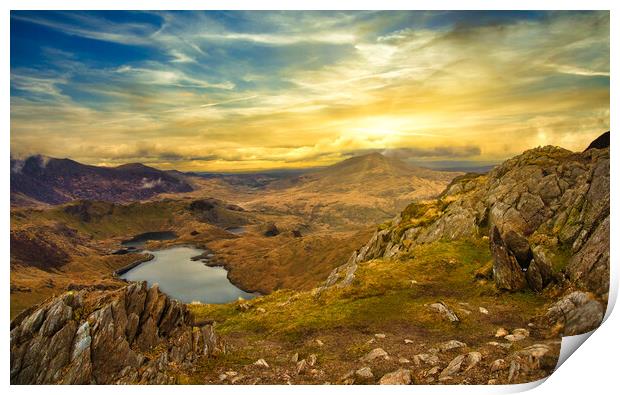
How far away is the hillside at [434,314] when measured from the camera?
49.6 ft

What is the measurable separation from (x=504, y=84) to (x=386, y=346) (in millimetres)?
17791

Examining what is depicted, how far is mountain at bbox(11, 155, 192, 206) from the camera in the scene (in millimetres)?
22984

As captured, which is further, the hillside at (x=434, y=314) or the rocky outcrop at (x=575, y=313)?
the rocky outcrop at (x=575, y=313)

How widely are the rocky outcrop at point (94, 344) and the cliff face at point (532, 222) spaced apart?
460 inches

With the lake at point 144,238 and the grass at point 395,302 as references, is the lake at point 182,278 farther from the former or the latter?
the grass at point 395,302

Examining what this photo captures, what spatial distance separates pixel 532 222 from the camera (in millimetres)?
23438

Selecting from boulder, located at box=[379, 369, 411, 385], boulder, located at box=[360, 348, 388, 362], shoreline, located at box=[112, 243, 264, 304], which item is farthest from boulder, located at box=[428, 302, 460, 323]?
shoreline, located at box=[112, 243, 264, 304]

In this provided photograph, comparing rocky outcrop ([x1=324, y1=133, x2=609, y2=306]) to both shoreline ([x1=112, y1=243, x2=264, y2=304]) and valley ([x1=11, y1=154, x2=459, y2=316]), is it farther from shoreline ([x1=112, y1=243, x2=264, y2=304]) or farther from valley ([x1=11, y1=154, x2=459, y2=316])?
shoreline ([x1=112, y1=243, x2=264, y2=304])

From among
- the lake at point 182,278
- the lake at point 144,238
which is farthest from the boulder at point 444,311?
the lake at point 182,278

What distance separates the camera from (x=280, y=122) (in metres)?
27.7

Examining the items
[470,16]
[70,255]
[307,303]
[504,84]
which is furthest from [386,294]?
[70,255]

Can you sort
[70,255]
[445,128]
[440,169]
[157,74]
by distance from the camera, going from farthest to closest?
1. [70,255]
2. [440,169]
3. [445,128]
4. [157,74]

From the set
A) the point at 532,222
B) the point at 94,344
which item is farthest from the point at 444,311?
the point at 94,344

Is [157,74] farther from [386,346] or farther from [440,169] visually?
[440,169]
